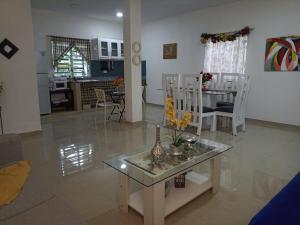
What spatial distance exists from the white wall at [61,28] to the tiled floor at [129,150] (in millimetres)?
2402

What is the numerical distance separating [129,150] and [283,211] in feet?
7.84

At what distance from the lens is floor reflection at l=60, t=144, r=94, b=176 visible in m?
2.67

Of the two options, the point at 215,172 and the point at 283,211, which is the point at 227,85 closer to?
the point at 215,172

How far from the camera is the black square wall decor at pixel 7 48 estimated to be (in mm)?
3629

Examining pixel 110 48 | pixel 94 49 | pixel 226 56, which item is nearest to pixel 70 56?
pixel 94 49

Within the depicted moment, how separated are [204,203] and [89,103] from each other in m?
5.15

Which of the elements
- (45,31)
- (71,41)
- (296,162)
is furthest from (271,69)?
(45,31)

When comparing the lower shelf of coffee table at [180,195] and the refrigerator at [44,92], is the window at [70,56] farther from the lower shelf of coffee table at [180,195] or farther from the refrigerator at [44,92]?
the lower shelf of coffee table at [180,195]

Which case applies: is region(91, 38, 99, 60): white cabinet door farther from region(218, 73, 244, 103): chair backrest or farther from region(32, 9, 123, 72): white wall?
region(218, 73, 244, 103): chair backrest

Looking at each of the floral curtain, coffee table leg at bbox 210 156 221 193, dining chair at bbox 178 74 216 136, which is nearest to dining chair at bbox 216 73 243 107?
dining chair at bbox 178 74 216 136

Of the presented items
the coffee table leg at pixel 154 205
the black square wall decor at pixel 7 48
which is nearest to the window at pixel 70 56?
the black square wall decor at pixel 7 48

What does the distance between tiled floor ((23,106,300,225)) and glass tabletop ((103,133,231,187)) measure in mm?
423

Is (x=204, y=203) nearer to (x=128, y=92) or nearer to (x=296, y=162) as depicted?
(x=296, y=162)

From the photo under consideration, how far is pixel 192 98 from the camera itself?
158 inches
